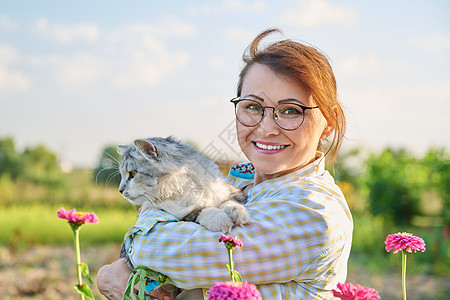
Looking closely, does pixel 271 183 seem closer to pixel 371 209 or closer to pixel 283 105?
pixel 283 105

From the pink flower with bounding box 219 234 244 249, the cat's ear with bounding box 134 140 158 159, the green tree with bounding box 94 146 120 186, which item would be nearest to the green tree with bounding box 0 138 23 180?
the green tree with bounding box 94 146 120 186

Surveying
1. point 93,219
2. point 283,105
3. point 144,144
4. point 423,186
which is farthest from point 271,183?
point 423,186

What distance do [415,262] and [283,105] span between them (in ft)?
22.2

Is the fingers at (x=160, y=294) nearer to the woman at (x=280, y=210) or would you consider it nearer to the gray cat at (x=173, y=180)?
the woman at (x=280, y=210)

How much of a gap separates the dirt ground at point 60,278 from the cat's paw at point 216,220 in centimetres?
454

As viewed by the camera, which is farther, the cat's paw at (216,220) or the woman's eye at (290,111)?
the woman's eye at (290,111)

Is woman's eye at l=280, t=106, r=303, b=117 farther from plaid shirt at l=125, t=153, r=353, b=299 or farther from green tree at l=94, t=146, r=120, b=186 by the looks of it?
green tree at l=94, t=146, r=120, b=186

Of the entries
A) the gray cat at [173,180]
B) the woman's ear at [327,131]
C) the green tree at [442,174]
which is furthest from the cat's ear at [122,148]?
the green tree at [442,174]

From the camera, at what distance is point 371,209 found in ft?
31.5

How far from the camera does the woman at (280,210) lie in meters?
1.44

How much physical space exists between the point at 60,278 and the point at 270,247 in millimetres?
5293

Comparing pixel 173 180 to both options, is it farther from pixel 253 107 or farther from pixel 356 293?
pixel 356 293

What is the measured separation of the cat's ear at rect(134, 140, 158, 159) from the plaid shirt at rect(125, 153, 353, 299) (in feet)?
1.51

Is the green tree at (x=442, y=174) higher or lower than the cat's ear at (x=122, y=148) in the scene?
higher
